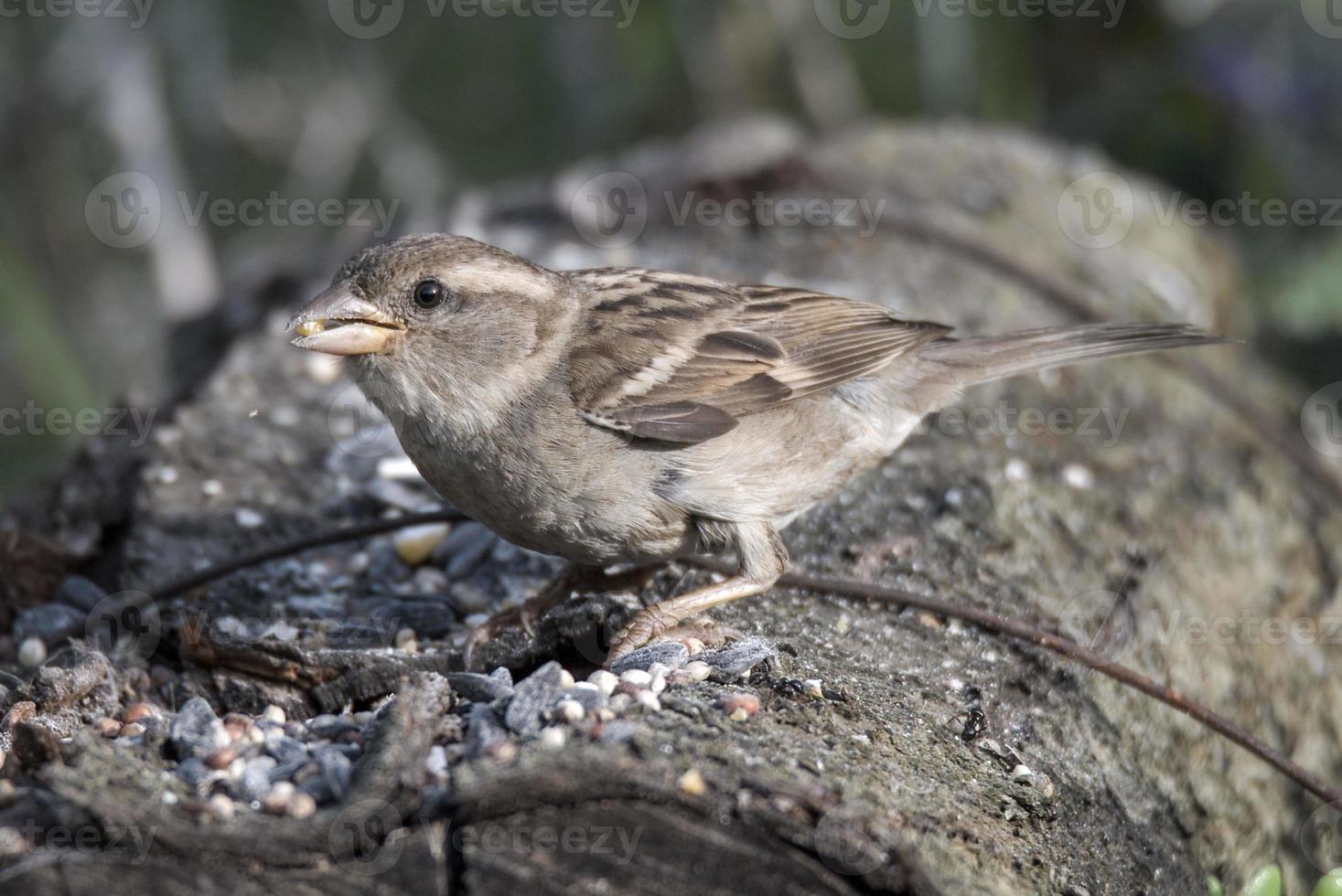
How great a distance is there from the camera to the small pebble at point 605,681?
2.50 metres

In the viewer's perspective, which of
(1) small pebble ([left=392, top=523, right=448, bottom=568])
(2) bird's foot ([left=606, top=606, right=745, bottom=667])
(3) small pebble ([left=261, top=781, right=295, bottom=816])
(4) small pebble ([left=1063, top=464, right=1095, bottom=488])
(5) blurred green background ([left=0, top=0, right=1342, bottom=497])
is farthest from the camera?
(5) blurred green background ([left=0, top=0, right=1342, bottom=497])

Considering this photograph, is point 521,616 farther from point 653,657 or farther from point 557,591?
point 653,657

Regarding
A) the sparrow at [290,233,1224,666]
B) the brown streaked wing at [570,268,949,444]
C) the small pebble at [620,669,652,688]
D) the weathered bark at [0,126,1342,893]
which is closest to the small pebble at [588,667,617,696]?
the small pebble at [620,669,652,688]

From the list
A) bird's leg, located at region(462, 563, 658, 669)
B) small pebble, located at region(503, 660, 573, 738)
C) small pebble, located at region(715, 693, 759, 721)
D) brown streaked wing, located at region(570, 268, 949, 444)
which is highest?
brown streaked wing, located at region(570, 268, 949, 444)

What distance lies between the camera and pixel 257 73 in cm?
946

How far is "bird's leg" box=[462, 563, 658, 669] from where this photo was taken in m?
3.25

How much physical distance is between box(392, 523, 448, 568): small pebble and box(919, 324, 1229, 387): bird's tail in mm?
1506

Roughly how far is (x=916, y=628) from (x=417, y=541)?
4.75ft

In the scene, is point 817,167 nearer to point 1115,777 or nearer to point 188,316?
point 188,316

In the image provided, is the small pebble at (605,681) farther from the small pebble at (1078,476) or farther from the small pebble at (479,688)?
the small pebble at (1078,476)

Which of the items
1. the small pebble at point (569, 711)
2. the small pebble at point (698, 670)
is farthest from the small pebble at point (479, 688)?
the small pebble at point (698, 670)

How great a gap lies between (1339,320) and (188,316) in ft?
16.0

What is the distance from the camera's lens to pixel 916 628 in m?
3.18

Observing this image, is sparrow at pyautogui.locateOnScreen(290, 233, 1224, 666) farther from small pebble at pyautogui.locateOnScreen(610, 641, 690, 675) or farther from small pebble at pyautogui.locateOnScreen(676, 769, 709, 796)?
small pebble at pyautogui.locateOnScreen(676, 769, 709, 796)
